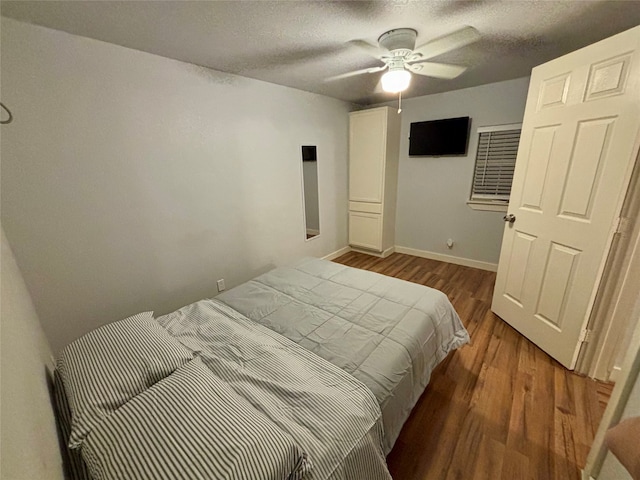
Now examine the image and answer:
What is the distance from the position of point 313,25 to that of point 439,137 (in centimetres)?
246

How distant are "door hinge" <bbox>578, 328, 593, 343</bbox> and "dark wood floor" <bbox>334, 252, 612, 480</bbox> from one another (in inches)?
10.8

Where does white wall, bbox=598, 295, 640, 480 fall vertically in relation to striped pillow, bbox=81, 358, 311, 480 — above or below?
below

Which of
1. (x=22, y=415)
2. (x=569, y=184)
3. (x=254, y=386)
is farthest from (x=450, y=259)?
(x=22, y=415)

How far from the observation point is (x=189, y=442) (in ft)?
2.37

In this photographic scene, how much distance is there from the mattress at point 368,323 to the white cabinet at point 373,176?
6.19 feet

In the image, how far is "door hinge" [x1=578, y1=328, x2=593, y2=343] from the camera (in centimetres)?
170

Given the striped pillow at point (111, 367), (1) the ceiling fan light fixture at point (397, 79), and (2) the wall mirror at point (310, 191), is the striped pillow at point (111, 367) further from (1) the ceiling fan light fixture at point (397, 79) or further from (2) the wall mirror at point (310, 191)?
(2) the wall mirror at point (310, 191)

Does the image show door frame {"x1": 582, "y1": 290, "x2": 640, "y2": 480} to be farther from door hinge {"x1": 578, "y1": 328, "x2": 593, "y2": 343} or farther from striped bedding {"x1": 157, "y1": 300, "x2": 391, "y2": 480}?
striped bedding {"x1": 157, "y1": 300, "x2": 391, "y2": 480}

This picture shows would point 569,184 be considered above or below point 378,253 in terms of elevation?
above

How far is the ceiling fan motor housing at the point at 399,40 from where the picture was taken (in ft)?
5.38

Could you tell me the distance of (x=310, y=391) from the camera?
103 centimetres

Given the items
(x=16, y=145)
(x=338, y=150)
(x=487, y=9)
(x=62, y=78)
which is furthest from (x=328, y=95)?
(x=16, y=145)

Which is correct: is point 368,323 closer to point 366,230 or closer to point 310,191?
point 310,191

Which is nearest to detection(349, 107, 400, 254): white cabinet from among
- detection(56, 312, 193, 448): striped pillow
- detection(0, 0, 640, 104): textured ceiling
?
detection(0, 0, 640, 104): textured ceiling
